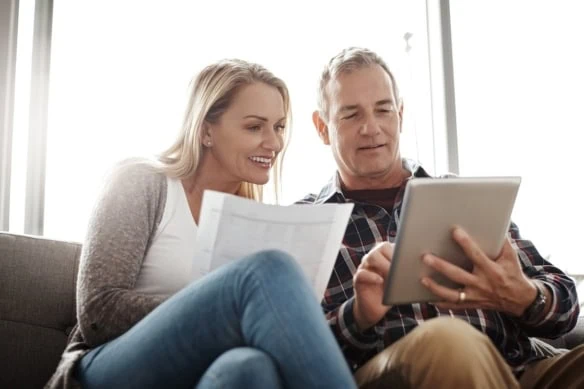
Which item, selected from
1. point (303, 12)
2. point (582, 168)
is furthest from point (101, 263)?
point (582, 168)

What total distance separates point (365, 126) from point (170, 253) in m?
0.61

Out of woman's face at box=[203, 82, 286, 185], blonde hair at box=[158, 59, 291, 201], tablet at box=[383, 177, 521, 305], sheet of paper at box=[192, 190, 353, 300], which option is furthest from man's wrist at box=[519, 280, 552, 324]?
blonde hair at box=[158, 59, 291, 201]

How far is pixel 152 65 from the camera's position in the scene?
2.33 metres

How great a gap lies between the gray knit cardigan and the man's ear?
0.57 metres

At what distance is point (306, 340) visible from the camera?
95 cm

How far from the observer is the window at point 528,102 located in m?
2.37

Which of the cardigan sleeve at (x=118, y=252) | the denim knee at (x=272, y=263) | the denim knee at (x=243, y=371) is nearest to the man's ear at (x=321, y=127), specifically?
the cardigan sleeve at (x=118, y=252)

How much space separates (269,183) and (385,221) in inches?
14.2

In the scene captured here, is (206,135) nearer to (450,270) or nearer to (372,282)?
(372,282)

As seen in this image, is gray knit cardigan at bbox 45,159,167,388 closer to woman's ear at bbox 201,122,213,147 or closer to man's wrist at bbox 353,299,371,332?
woman's ear at bbox 201,122,213,147

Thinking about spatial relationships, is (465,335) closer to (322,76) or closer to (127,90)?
(322,76)

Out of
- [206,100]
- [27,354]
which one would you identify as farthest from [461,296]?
[27,354]

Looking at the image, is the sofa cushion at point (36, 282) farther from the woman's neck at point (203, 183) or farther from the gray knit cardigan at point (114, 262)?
the woman's neck at point (203, 183)

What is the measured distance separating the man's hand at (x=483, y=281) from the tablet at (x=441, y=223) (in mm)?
18
